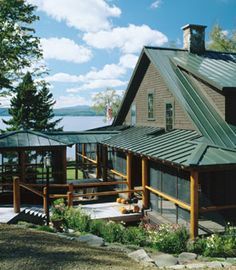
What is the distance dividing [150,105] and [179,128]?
423 cm

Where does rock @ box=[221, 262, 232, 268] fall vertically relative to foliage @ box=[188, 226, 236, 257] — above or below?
above

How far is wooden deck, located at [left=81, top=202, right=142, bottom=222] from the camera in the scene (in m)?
15.8

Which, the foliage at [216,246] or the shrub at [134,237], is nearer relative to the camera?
the foliage at [216,246]

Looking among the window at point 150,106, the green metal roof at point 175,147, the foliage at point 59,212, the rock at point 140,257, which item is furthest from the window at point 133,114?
the rock at point 140,257

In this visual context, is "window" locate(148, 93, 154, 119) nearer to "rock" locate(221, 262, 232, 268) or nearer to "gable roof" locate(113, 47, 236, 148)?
"gable roof" locate(113, 47, 236, 148)

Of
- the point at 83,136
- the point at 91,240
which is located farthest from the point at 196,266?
the point at 83,136

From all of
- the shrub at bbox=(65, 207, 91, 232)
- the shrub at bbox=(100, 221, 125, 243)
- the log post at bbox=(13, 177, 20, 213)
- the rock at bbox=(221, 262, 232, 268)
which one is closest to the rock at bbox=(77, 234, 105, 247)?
the shrub at bbox=(100, 221, 125, 243)

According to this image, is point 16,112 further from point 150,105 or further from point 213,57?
point 213,57

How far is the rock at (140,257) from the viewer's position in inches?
343

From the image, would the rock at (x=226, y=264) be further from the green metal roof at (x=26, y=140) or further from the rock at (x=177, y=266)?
the green metal roof at (x=26, y=140)

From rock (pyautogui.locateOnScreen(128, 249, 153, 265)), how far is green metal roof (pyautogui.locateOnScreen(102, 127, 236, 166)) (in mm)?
3819

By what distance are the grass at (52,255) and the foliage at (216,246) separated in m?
2.83

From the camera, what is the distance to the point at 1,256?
26.5 feet

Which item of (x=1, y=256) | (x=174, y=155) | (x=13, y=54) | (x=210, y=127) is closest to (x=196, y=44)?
(x=210, y=127)
